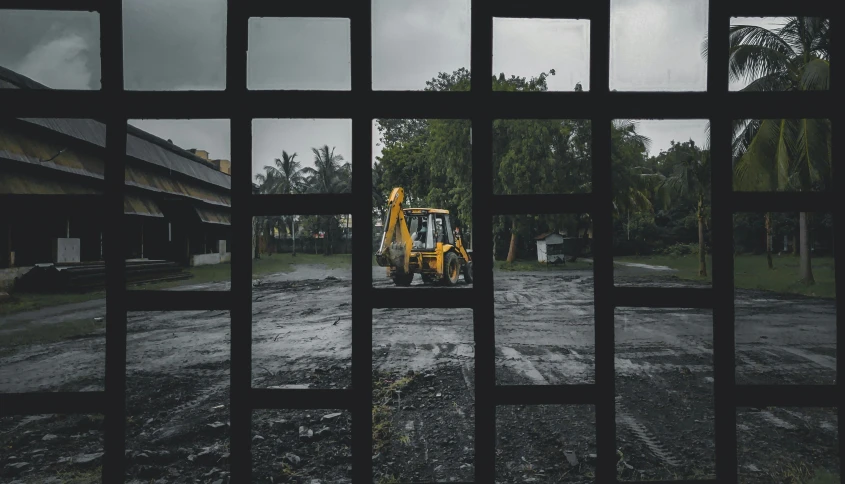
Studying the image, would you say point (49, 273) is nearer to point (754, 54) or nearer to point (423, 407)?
point (423, 407)

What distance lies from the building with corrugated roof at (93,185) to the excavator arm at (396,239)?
3.64 metres

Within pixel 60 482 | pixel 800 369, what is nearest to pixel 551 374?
pixel 800 369

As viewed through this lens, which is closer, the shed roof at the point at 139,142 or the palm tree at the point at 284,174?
the shed roof at the point at 139,142

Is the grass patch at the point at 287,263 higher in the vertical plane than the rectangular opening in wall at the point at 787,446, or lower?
higher

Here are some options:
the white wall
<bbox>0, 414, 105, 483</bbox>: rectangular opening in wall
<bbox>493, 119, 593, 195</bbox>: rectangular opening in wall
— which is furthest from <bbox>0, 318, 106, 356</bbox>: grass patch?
<bbox>493, 119, 593, 195</bbox>: rectangular opening in wall

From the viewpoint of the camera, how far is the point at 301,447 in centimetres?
305

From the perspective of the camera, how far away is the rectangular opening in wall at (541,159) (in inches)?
742

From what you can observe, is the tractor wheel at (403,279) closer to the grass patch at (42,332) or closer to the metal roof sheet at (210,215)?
the grass patch at (42,332)

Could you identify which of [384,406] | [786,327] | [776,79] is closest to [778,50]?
[776,79]

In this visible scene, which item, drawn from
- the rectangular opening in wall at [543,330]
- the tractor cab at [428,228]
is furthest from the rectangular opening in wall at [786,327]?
the tractor cab at [428,228]

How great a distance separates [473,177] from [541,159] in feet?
62.8

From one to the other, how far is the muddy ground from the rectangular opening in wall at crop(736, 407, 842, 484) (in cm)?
1

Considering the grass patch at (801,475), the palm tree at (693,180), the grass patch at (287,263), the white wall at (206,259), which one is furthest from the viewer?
the grass patch at (287,263)

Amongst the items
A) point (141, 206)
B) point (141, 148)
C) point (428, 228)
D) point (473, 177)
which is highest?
point (141, 148)
